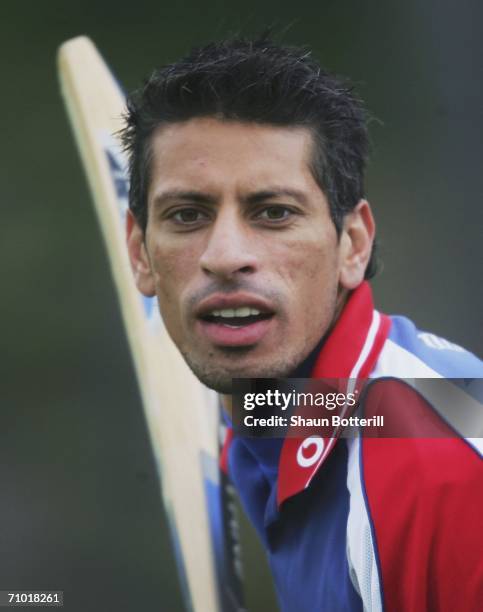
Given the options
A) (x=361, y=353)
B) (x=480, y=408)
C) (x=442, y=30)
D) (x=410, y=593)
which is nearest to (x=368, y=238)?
(x=361, y=353)

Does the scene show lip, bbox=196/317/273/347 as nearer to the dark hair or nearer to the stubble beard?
the stubble beard

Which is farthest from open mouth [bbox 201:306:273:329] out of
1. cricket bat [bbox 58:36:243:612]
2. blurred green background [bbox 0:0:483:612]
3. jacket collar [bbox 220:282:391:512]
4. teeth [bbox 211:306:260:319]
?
cricket bat [bbox 58:36:243:612]

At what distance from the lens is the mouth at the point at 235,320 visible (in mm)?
1078

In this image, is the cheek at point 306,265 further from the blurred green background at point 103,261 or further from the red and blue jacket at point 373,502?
the blurred green background at point 103,261

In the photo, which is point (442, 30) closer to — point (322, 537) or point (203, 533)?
point (322, 537)

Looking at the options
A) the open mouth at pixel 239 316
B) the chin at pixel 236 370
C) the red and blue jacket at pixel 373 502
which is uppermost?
the open mouth at pixel 239 316

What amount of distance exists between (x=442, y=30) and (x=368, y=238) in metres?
0.42

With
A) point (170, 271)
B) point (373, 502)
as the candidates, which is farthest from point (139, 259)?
point (373, 502)

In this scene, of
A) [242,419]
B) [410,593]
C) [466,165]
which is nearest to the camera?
[410,593]

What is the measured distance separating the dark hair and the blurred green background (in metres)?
0.20

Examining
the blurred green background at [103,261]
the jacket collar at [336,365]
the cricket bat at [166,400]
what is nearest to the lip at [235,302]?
the jacket collar at [336,365]

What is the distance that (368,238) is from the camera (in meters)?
1.24

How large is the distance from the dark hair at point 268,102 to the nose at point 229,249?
0.14m

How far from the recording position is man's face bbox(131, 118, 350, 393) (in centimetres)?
108
